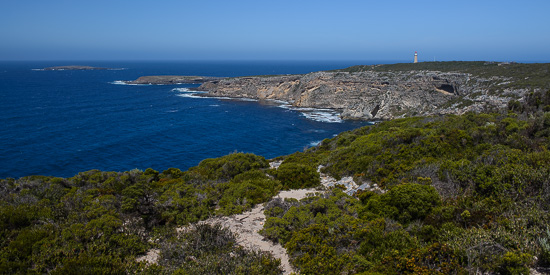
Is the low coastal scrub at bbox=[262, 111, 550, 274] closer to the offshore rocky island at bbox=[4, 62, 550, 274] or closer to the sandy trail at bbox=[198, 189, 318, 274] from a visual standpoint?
the offshore rocky island at bbox=[4, 62, 550, 274]

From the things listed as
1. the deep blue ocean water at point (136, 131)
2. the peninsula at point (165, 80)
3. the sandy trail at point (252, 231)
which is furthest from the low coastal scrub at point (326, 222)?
the peninsula at point (165, 80)

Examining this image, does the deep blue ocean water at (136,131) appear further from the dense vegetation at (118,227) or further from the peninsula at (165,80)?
the peninsula at (165,80)

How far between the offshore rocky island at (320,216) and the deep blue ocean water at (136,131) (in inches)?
1019

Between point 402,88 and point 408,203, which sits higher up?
point 402,88

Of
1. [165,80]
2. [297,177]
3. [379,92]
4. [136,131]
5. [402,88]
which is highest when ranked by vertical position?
[165,80]

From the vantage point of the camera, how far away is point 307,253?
7504mm

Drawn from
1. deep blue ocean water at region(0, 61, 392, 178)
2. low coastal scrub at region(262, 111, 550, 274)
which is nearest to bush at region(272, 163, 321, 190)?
low coastal scrub at region(262, 111, 550, 274)

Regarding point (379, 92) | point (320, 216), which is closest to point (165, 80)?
point (379, 92)

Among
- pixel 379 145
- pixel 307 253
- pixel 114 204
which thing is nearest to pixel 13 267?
pixel 114 204

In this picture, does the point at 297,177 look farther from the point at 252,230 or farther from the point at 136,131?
the point at 136,131

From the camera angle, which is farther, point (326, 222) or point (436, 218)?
point (326, 222)

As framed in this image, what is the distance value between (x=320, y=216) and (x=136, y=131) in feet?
168

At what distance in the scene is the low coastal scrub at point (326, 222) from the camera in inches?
266

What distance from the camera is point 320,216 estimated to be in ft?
31.3
